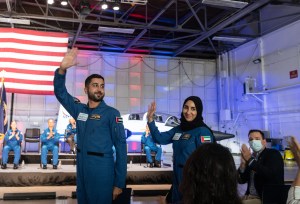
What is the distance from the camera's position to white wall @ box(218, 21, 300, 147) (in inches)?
397

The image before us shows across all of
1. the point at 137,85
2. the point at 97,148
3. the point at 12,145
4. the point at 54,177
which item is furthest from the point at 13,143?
the point at 137,85

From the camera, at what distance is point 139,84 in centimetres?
1304

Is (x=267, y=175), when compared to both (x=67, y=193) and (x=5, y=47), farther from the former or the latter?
(x=5, y=47)

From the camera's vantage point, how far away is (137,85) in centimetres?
1299

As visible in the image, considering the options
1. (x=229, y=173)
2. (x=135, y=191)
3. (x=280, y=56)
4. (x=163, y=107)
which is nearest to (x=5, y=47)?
(x=135, y=191)

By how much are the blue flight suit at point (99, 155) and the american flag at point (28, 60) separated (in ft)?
19.1

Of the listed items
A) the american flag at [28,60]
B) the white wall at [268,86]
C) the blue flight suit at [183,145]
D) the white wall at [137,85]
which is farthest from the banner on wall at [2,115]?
the white wall at [268,86]

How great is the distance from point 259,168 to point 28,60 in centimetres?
711

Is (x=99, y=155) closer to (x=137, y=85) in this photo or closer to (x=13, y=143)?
(x=13, y=143)

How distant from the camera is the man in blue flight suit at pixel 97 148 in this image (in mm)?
2357

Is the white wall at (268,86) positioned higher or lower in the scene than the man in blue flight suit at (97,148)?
higher

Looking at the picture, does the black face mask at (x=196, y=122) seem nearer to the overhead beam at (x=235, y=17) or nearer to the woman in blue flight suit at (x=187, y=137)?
the woman in blue flight suit at (x=187, y=137)

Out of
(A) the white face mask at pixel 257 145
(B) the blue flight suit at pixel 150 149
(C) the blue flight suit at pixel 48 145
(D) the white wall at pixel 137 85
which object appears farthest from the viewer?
(D) the white wall at pixel 137 85

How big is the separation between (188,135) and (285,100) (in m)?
9.18
